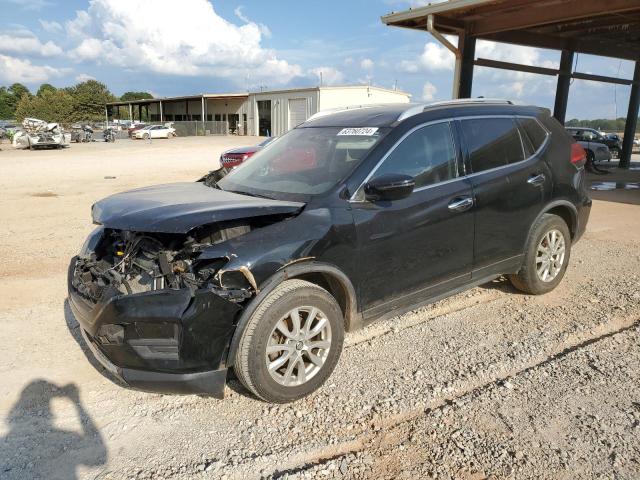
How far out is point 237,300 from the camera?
290 cm

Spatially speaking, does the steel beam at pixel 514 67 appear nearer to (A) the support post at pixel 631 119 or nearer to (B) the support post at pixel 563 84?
(B) the support post at pixel 563 84

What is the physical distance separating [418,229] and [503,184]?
43.5 inches

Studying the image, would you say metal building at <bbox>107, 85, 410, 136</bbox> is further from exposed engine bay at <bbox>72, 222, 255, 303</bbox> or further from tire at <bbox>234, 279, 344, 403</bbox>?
tire at <bbox>234, 279, 344, 403</bbox>

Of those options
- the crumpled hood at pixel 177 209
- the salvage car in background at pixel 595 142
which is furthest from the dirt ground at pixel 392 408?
the salvage car in background at pixel 595 142

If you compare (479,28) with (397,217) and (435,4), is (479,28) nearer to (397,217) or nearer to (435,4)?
(435,4)

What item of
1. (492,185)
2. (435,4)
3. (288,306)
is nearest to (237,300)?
(288,306)

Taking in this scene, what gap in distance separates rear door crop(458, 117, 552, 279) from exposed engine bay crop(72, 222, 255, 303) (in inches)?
80.1

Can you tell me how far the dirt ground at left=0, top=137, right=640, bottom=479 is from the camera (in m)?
2.65

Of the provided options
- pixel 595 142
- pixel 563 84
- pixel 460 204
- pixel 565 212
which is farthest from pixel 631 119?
pixel 460 204

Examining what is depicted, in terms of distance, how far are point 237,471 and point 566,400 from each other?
208 cm

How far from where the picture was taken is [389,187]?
3.32 m

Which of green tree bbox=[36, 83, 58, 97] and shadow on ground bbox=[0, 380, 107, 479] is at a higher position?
green tree bbox=[36, 83, 58, 97]

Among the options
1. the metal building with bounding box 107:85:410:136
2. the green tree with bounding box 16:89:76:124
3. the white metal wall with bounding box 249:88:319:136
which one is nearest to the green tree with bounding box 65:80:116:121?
the green tree with bounding box 16:89:76:124

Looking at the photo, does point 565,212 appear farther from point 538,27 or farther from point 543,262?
point 538,27
